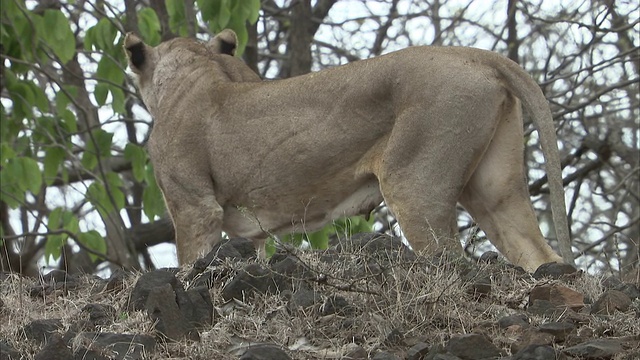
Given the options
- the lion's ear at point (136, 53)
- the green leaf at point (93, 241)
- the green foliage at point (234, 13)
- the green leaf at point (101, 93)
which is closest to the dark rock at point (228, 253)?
the lion's ear at point (136, 53)

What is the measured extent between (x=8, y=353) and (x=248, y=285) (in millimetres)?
1005

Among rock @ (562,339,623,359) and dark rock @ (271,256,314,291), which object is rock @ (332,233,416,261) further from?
rock @ (562,339,623,359)

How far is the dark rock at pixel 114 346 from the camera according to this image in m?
4.75

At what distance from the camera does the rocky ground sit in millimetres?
4742

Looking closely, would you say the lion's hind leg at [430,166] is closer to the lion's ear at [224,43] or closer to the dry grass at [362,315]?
the dry grass at [362,315]

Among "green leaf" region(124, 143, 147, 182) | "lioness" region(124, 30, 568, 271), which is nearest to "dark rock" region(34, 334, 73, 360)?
"lioness" region(124, 30, 568, 271)

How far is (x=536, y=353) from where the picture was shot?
4.50 metres

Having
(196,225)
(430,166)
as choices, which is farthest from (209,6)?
(430,166)

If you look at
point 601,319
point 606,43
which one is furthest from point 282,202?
point 606,43

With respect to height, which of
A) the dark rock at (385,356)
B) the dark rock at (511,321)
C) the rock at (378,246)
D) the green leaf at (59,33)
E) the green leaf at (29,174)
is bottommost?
the dark rock at (385,356)

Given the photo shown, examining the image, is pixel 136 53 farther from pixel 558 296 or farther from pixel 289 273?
pixel 558 296

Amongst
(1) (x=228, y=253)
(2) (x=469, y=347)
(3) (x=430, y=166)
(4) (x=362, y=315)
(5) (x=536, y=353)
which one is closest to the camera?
(5) (x=536, y=353)

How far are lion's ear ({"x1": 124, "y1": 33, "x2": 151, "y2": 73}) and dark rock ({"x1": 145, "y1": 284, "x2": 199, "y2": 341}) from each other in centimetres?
351

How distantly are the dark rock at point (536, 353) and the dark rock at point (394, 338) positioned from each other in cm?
47
